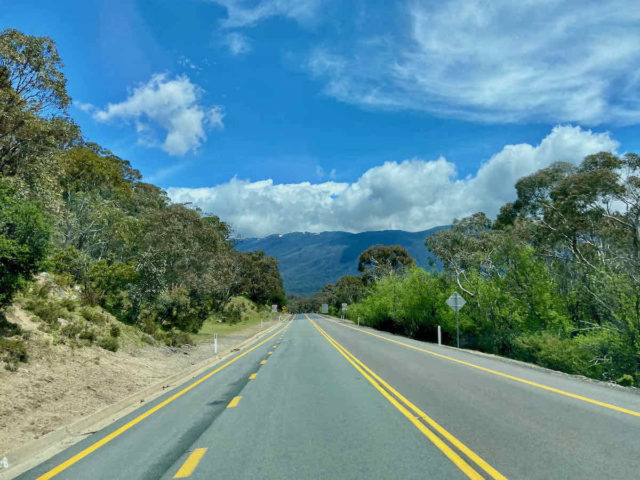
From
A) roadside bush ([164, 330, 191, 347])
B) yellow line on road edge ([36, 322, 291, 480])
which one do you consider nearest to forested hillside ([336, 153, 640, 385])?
yellow line on road edge ([36, 322, 291, 480])

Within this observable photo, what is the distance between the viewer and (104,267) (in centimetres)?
2370

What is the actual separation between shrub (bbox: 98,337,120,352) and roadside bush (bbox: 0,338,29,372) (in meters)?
4.29

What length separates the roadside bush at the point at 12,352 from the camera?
35.5 ft

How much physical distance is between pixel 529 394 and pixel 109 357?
41.8 feet

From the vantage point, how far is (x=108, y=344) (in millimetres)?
16047

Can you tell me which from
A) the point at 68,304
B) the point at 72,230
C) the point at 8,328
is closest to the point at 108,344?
the point at 68,304

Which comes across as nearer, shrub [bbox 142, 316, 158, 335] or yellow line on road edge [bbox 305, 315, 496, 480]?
yellow line on road edge [bbox 305, 315, 496, 480]

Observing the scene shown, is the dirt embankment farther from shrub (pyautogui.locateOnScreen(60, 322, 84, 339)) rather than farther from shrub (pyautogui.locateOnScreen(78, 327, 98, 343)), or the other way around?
shrub (pyautogui.locateOnScreen(60, 322, 84, 339))

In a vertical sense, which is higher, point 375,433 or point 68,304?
point 68,304

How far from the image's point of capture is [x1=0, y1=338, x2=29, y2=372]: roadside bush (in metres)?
10.8

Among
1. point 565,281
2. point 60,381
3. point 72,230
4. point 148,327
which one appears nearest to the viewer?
point 60,381

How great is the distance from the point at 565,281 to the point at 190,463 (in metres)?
28.5

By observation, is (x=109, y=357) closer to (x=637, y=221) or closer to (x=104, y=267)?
(x=104, y=267)

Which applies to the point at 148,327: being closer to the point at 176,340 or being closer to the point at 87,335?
the point at 176,340
